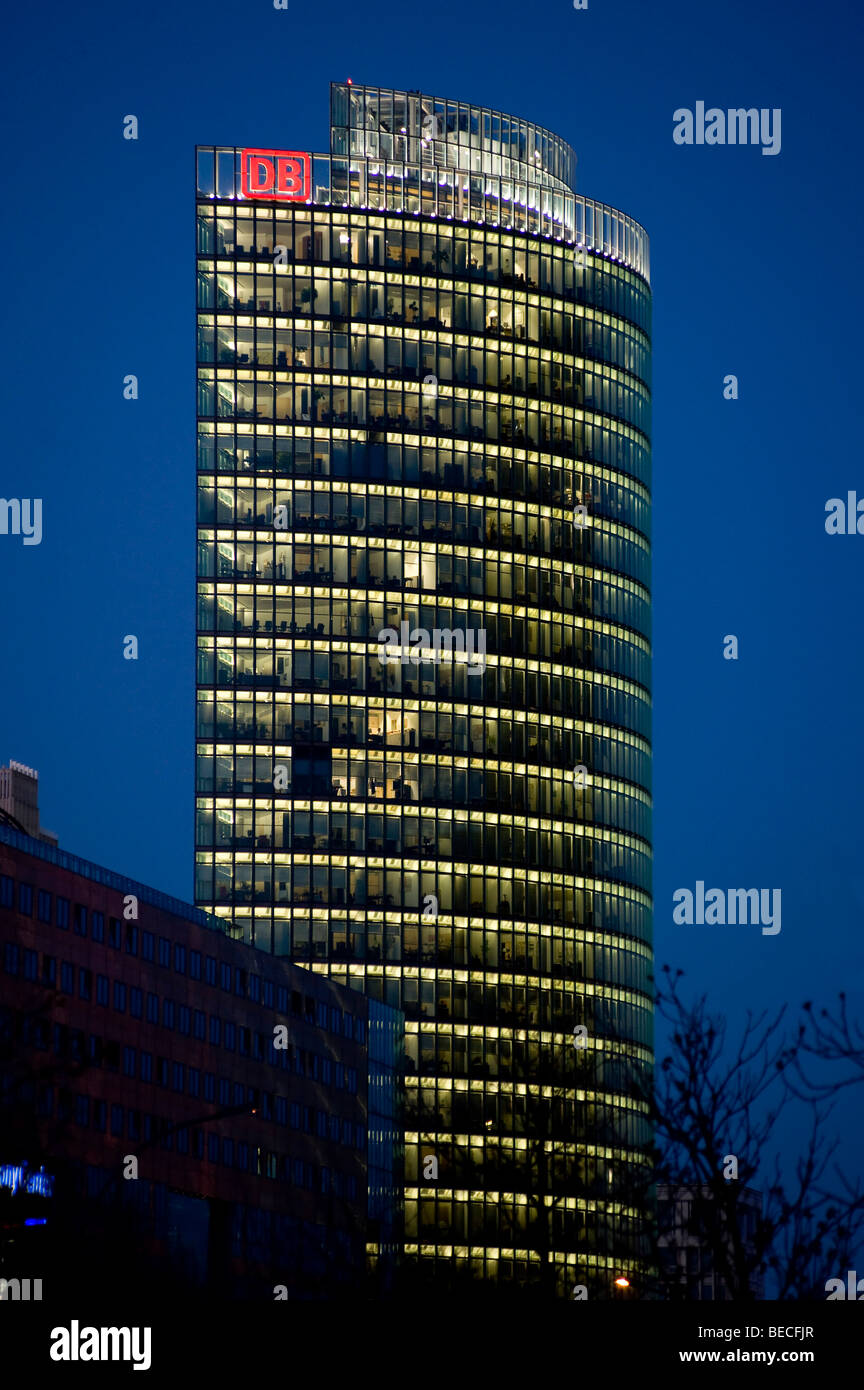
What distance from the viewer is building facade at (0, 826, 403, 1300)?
118m

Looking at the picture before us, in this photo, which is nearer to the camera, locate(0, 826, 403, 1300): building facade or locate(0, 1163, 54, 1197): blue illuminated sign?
locate(0, 1163, 54, 1197): blue illuminated sign

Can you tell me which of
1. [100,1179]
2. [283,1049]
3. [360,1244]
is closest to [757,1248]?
[100,1179]

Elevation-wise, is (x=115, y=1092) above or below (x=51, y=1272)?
above

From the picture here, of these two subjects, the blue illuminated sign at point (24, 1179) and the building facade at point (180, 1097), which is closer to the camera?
the blue illuminated sign at point (24, 1179)

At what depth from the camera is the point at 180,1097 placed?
142m

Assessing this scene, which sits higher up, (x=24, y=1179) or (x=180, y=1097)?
(x=180, y=1097)

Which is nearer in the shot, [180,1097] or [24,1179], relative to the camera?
[24,1179]

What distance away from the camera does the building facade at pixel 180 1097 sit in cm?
11844
